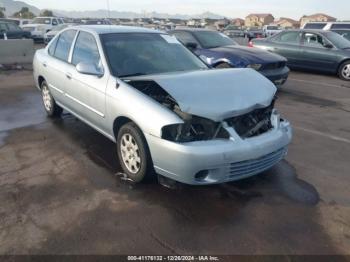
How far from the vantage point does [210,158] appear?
10.8 ft

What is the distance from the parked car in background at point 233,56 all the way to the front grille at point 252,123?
155 inches

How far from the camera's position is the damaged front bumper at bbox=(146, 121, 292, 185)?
329 centimetres

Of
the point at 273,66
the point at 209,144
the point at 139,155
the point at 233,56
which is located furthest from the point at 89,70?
the point at 273,66

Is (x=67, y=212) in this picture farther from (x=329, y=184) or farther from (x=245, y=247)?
(x=329, y=184)

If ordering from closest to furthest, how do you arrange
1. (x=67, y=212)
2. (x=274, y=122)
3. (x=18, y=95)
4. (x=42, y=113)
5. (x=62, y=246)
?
1. (x=62, y=246)
2. (x=67, y=212)
3. (x=274, y=122)
4. (x=42, y=113)
5. (x=18, y=95)

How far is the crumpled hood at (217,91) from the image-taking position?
3449 millimetres

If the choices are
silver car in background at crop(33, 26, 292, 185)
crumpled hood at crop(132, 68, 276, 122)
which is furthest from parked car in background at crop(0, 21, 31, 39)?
crumpled hood at crop(132, 68, 276, 122)

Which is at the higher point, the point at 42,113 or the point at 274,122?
the point at 274,122

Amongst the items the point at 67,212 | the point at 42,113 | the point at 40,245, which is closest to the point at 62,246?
the point at 40,245

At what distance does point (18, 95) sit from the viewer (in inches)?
336

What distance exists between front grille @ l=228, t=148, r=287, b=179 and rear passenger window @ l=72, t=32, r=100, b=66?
2.22m

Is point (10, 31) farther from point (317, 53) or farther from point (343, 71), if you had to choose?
point (343, 71)

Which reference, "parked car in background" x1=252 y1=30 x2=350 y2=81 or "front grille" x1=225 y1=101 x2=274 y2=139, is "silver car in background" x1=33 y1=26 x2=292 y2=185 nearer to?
"front grille" x1=225 y1=101 x2=274 y2=139

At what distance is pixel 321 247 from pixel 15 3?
218066 mm
